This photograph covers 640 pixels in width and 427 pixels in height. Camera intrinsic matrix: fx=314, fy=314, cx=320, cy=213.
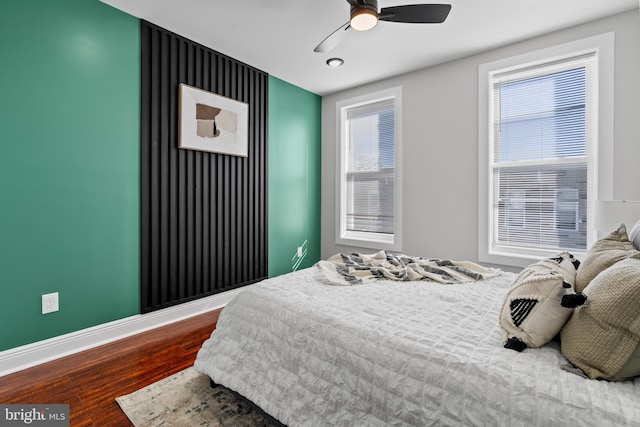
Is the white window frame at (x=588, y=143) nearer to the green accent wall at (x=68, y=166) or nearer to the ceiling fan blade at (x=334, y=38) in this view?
the ceiling fan blade at (x=334, y=38)

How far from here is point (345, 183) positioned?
4.39 meters

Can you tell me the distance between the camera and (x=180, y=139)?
9.43ft

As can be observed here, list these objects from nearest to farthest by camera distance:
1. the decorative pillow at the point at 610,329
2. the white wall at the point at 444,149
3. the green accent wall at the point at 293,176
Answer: the decorative pillow at the point at 610,329
the white wall at the point at 444,149
the green accent wall at the point at 293,176

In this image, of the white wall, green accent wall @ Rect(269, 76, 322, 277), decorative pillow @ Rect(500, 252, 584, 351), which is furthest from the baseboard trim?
decorative pillow @ Rect(500, 252, 584, 351)

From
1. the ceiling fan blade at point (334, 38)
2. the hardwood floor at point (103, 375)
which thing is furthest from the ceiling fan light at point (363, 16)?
the hardwood floor at point (103, 375)

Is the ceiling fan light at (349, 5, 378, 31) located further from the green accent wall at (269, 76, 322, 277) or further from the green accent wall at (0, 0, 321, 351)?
the green accent wall at (269, 76, 322, 277)

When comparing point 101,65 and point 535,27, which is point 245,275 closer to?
point 101,65

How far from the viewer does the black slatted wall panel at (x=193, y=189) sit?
271 centimetres

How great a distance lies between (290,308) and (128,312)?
1.84 m

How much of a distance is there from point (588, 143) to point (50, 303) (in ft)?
14.3

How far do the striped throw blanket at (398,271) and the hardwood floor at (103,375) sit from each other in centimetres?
122

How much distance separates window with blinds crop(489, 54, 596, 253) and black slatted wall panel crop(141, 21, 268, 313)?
99.5 inches

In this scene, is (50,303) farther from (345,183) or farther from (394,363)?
(345,183)

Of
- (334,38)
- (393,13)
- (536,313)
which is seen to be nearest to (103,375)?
(536,313)
